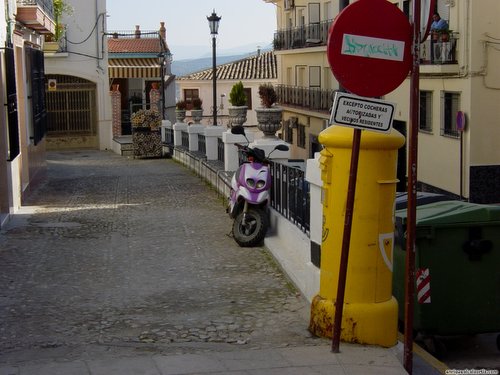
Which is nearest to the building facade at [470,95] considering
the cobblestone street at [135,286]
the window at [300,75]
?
the cobblestone street at [135,286]

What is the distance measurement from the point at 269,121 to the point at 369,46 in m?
8.21

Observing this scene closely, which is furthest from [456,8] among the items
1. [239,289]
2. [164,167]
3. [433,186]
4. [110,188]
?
[239,289]

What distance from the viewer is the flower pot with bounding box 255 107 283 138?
14062 millimetres

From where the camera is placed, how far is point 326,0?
132ft

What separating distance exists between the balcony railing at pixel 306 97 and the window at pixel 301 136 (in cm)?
121

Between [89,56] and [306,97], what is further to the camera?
[306,97]

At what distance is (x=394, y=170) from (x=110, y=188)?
12667 millimetres

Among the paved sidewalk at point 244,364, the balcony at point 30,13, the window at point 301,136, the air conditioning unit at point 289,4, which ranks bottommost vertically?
the window at point 301,136

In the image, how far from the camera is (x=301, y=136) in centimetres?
4497

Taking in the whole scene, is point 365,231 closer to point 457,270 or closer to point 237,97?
point 457,270

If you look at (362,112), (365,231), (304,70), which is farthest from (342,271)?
(304,70)

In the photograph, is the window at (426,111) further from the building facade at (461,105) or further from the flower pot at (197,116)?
the flower pot at (197,116)

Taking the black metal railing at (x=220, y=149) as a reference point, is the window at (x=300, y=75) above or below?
above

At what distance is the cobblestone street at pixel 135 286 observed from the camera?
6.86m
